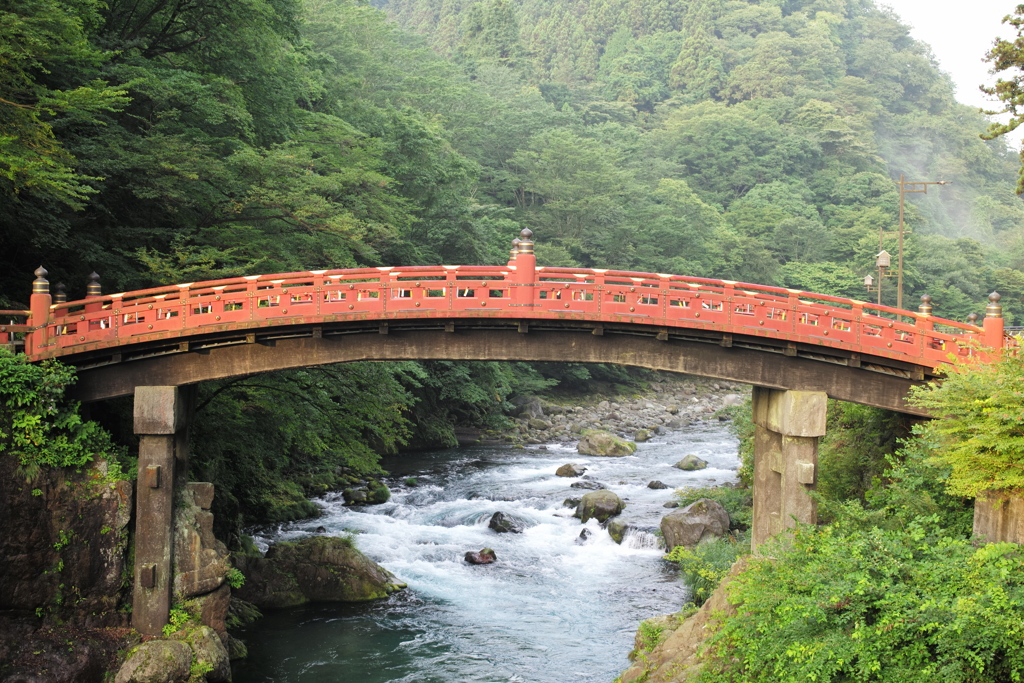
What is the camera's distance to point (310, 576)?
24.0 metres

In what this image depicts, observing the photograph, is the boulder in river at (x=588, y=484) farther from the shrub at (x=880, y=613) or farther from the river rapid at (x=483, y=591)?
the shrub at (x=880, y=613)

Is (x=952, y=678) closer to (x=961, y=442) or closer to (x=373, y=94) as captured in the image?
(x=961, y=442)

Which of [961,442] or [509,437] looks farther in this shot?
[509,437]

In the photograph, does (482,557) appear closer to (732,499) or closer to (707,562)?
(707,562)

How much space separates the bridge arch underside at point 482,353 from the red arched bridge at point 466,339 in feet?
0.10

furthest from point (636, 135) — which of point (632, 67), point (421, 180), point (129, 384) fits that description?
point (129, 384)

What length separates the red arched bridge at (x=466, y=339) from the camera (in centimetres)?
1927

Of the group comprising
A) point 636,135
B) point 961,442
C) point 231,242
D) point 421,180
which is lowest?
point 961,442

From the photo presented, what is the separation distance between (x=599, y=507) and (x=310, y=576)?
10.1 m

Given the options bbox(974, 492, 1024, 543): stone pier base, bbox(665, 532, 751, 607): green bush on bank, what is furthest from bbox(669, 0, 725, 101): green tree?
bbox(974, 492, 1024, 543): stone pier base

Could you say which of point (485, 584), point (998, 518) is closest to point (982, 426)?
point (998, 518)

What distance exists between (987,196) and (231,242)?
96886 millimetres

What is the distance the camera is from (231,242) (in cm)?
2608

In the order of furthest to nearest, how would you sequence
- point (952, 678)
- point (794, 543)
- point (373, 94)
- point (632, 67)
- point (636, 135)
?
point (632, 67) < point (636, 135) < point (373, 94) < point (794, 543) < point (952, 678)
